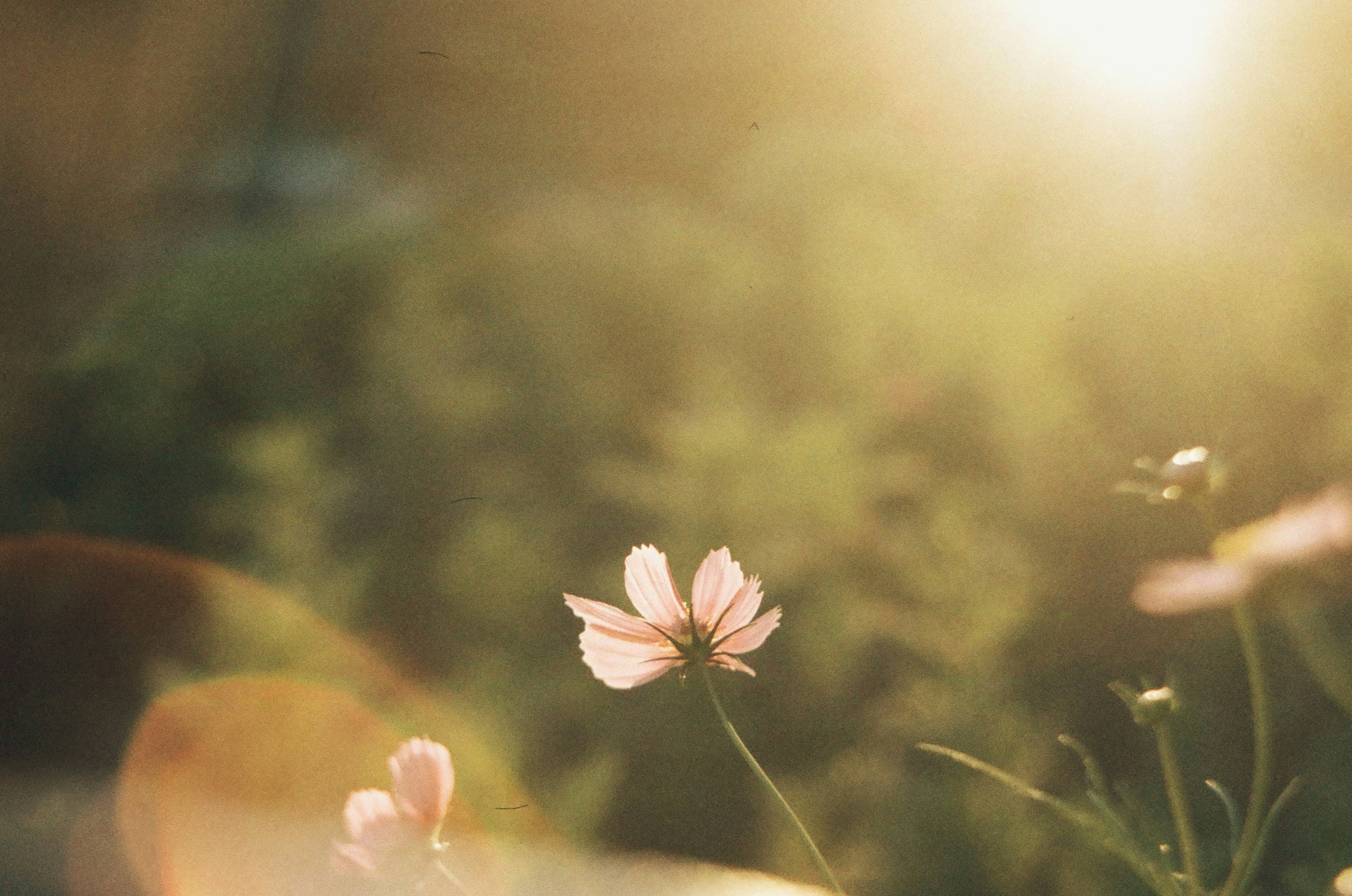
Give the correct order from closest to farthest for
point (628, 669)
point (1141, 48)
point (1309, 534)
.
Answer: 1. point (1309, 534)
2. point (628, 669)
3. point (1141, 48)

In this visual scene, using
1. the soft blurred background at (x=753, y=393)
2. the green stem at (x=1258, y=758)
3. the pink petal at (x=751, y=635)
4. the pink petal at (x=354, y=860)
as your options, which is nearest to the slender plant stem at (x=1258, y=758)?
the green stem at (x=1258, y=758)

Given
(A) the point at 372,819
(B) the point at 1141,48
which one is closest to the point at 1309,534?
(A) the point at 372,819

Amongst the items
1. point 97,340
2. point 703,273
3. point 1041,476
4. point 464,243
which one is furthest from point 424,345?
point 1041,476

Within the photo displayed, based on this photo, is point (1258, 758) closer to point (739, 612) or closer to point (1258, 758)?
point (1258, 758)

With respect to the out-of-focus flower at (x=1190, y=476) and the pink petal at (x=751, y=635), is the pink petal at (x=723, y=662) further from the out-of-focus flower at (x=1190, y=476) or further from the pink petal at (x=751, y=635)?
the out-of-focus flower at (x=1190, y=476)

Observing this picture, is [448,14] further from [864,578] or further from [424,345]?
[864,578]

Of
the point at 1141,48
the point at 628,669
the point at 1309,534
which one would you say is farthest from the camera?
the point at 1141,48
